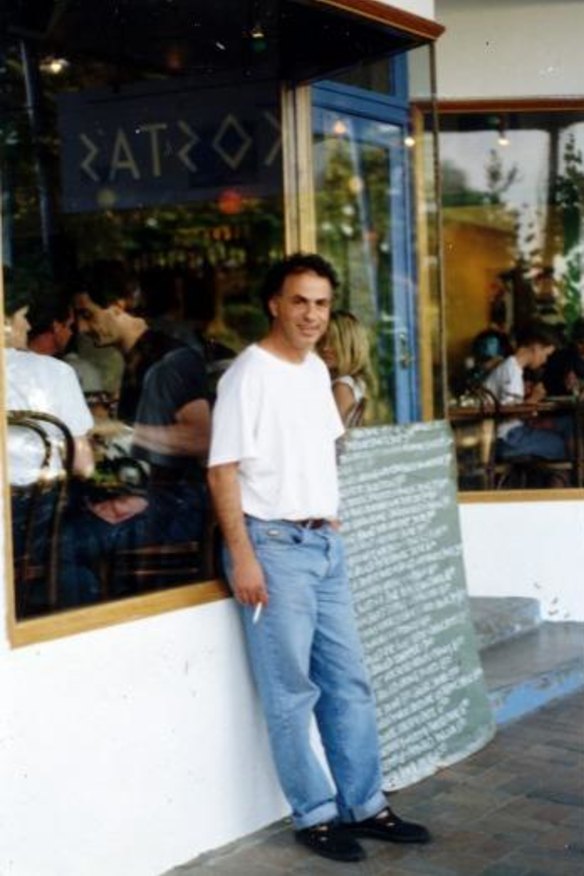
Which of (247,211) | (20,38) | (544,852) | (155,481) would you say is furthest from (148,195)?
(544,852)

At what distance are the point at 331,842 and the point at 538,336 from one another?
4.51m

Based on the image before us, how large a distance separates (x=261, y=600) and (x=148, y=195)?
3781mm

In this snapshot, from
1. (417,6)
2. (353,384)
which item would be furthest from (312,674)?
(417,6)

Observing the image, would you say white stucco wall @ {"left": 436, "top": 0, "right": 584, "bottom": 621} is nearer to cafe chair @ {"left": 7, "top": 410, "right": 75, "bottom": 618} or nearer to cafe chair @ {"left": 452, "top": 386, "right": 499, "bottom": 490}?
cafe chair @ {"left": 452, "top": 386, "right": 499, "bottom": 490}

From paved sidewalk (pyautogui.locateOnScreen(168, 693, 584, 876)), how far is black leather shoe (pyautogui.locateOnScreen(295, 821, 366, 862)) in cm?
3

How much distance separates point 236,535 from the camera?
4.10m

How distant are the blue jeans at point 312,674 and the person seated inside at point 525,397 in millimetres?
3518

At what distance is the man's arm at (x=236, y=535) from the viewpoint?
13.4 feet

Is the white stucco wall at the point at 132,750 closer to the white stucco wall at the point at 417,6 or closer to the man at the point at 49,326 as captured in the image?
the man at the point at 49,326

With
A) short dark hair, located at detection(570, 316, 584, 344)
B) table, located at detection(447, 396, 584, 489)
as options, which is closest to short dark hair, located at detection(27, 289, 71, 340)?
table, located at detection(447, 396, 584, 489)

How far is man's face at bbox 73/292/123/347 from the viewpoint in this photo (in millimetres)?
5902

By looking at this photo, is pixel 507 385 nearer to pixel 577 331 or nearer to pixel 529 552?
pixel 577 331

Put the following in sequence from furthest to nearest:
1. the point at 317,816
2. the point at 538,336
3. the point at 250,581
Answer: the point at 538,336 → the point at 317,816 → the point at 250,581

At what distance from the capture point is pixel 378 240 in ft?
20.9
